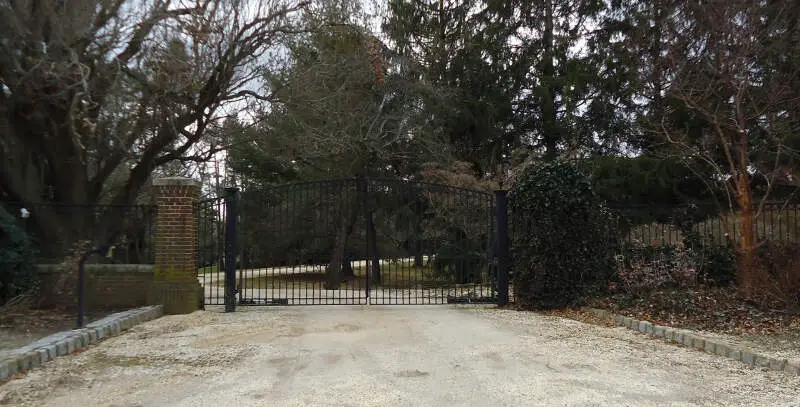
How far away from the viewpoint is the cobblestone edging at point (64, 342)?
202 inches

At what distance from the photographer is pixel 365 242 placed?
14727mm

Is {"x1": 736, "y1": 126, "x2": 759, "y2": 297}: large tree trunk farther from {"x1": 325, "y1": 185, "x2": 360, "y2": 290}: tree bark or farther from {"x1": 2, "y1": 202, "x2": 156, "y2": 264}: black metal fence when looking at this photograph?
{"x1": 2, "y1": 202, "x2": 156, "y2": 264}: black metal fence

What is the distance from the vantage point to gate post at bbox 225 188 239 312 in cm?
930

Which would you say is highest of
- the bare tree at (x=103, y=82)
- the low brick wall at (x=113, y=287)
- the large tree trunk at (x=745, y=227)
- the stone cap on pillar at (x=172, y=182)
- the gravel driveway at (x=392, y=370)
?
the bare tree at (x=103, y=82)

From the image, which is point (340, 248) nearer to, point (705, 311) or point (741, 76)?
point (705, 311)

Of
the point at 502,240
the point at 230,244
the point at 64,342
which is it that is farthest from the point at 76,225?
the point at 502,240

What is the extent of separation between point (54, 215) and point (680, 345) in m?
9.99

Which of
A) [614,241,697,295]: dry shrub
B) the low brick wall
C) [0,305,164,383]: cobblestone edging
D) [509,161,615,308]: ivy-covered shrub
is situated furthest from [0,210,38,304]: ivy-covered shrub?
[614,241,697,295]: dry shrub

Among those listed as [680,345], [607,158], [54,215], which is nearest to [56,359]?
[54,215]

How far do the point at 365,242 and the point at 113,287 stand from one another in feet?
22.2

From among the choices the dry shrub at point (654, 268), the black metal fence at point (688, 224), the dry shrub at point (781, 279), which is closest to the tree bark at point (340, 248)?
the black metal fence at point (688, 224)

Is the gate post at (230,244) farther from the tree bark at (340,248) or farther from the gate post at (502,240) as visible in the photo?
the tree bark at (340,248)

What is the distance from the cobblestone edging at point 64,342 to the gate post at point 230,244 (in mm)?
1258

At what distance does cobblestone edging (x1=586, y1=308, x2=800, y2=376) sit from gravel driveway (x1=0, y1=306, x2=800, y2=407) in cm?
15
